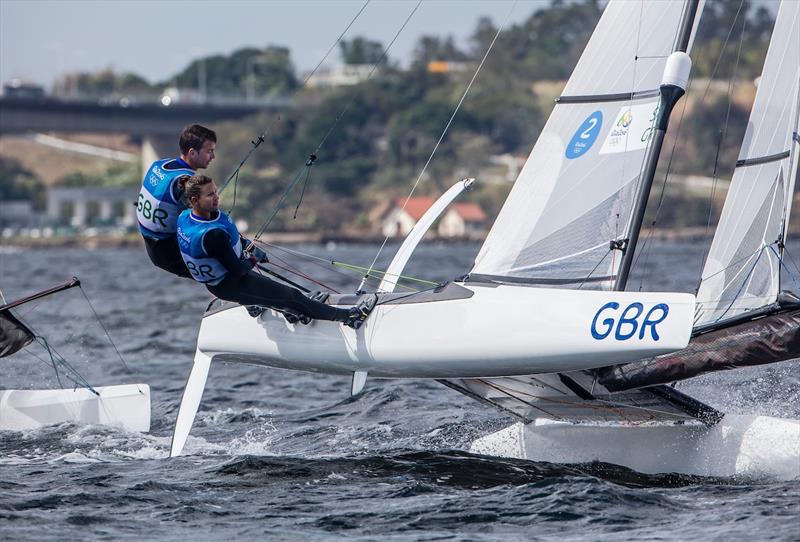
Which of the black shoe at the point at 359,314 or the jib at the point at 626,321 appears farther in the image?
the black shoe at the point at 359,314

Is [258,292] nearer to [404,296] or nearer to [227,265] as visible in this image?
[227,265]

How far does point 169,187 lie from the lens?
6.51 meters

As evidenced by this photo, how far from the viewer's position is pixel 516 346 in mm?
6027

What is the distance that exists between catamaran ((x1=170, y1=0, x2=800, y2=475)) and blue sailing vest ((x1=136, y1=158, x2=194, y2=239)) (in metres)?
0.60

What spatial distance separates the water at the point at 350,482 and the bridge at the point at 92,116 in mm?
46958

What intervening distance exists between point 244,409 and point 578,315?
3.30 metres

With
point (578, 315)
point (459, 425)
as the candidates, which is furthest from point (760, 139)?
point (459, 425)

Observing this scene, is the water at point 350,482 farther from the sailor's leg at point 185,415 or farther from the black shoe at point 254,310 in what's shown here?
the black shoe at point 254,310

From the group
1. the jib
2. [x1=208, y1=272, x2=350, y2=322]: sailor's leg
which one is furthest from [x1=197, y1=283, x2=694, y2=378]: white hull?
[x1=208, y1=272, x2=350, y2=322]: sailor's leg

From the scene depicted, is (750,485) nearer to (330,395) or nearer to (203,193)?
(203,193)

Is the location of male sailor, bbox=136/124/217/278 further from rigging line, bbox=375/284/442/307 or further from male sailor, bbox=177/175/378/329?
rigging line, bbox=375/284/442/307

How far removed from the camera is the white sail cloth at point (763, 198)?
272 inches

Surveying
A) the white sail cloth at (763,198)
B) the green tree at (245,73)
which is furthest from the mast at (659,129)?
the green tree at (245,73)

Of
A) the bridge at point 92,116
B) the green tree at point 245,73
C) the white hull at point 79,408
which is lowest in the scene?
the white hull at point 79,408
